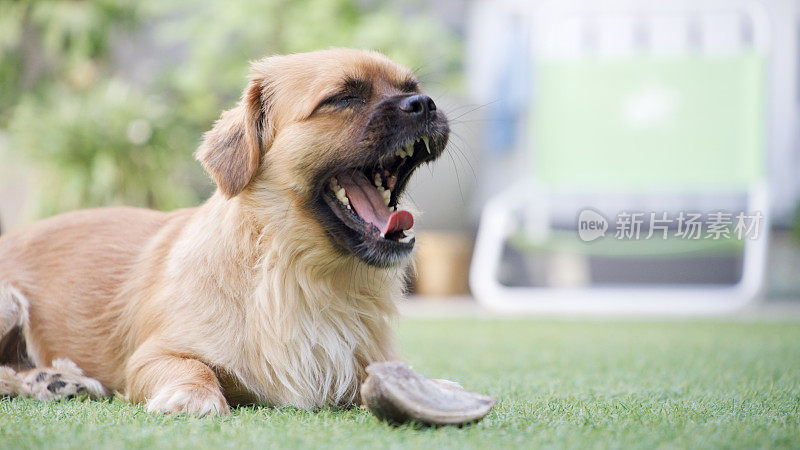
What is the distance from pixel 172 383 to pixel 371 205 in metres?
0.75

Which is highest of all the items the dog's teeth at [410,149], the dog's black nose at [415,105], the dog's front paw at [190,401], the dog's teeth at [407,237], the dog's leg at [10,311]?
the dog's black nose at [415,105]

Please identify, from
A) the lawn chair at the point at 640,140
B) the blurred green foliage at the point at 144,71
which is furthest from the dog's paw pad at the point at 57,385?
the lawn chair at the point at 640,140

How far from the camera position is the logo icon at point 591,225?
6750 mm

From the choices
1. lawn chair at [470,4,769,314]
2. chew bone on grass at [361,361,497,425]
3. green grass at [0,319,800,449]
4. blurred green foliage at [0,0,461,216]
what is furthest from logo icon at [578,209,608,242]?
chew bone on grass at [361,361,497,425]

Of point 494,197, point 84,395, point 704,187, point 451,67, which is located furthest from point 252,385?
point 451,67

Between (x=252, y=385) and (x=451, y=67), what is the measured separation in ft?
30.8

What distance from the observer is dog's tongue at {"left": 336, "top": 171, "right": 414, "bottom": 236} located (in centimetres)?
231

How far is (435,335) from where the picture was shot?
15.0 ft

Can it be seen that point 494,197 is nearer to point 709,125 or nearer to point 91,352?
point 709,125

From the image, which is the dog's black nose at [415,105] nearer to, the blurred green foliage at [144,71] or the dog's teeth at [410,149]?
the dog's teeth at [410,149]

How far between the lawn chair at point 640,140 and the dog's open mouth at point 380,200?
4145 millimetres

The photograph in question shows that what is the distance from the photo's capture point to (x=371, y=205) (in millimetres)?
2385

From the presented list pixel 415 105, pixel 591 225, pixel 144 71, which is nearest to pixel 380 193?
pixel 415 105

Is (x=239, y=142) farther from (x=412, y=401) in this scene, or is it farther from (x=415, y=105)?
(x=412, y=401)
